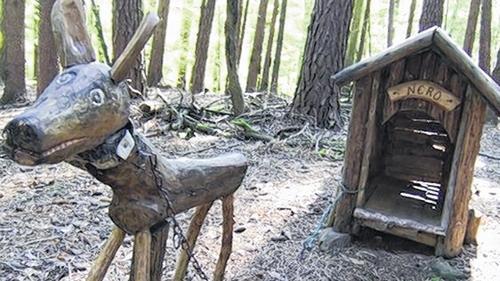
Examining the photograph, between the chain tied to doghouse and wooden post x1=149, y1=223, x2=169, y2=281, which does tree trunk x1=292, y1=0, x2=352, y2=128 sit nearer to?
the chain tied to doghouse

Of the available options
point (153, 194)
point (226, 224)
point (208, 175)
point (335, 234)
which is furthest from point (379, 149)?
point (153, 194)

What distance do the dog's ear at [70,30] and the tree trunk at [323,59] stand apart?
199 inches

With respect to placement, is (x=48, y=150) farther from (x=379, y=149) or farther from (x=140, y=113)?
(x=140, y=113)

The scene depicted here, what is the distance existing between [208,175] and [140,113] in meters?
4.32

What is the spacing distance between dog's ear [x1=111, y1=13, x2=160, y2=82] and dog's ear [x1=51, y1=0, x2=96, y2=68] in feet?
0.49

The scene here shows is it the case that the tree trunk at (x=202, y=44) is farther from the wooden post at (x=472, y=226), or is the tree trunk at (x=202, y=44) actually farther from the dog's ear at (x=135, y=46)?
the dog's ear at (x=135, y=46)

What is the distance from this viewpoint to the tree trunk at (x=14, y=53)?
7.66 m

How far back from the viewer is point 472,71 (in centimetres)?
309

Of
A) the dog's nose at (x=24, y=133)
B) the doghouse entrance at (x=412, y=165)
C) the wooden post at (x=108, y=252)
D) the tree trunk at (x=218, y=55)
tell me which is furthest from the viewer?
the tree trunk at (x=218, y=55)

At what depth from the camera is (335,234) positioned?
363 centimetres

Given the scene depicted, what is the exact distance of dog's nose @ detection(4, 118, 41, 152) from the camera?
1.37m

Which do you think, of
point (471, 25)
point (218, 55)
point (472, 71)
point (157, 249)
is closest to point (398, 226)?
point (472, 71)

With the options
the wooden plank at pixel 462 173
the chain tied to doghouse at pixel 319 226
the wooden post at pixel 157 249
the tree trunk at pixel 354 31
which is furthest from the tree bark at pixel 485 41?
the wooden post at pixel 157 249

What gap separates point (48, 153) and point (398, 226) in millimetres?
2814
